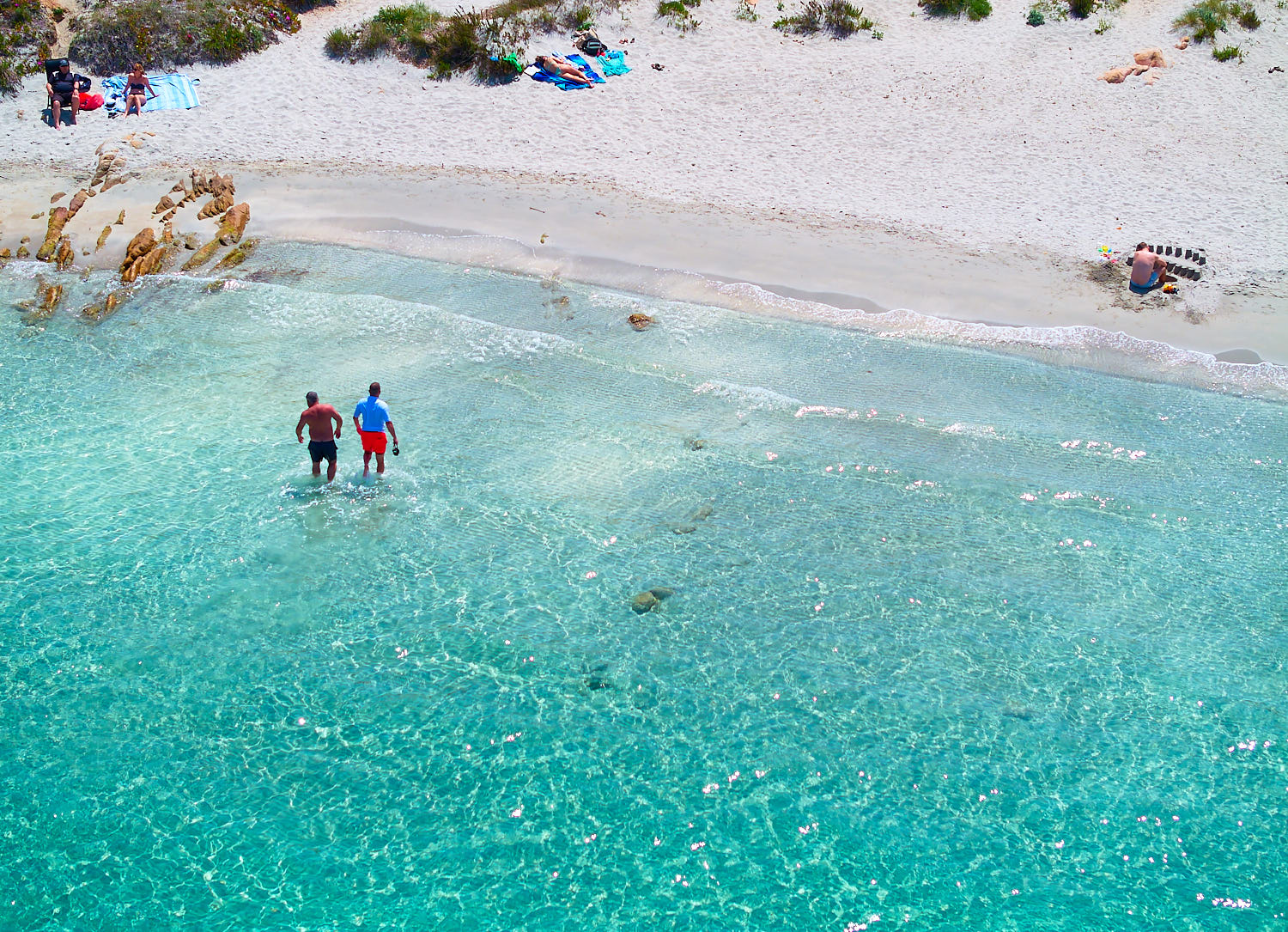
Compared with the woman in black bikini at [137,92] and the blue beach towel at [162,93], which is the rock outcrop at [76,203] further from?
the blue beach towel at [162,93]

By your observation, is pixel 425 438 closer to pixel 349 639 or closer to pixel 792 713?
pixel 349 639

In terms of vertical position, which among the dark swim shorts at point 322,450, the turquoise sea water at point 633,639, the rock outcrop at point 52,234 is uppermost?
the rock outcrop at point 52,234

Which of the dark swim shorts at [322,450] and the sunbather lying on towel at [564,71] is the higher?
the sunbather lying on towel at [564,71]

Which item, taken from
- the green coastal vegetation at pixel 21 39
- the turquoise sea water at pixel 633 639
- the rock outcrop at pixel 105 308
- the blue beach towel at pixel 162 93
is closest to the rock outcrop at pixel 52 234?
the rock outcrop at pixel 105 308

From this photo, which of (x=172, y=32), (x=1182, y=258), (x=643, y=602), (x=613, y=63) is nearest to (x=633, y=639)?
(x=643, y=602)

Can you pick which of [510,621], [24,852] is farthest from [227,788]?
[510,621]

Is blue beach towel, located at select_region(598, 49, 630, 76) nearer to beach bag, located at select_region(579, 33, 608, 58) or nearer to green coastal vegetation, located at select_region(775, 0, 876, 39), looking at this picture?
beach bag, located at select_region(579, 33, 608, 58)

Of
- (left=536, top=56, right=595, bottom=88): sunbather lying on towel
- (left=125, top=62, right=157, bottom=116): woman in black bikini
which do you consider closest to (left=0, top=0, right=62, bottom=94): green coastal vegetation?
(left=125, top=62, right=157, bottom=116): woman in black bikini
